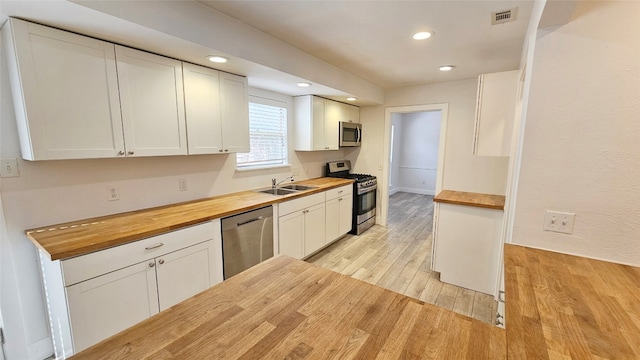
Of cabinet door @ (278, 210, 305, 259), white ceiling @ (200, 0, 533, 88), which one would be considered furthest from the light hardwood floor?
white ceiling @ (200, 0, 533, 88)

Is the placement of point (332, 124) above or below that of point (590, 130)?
above

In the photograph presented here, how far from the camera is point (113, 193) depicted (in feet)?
6.72

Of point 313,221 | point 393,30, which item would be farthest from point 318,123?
point 393,30

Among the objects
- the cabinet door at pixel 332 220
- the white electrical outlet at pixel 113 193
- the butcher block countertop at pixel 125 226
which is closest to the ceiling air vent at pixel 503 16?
the butcher block countertop at pixel 125 226

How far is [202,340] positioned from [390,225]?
14.2 ft

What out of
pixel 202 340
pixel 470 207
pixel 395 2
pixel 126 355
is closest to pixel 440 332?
pixel 202 340

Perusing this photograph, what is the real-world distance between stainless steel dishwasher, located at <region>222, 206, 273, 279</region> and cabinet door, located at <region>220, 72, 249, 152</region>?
0.71 meters

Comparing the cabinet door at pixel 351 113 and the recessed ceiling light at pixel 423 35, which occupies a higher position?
the recessed ceiling light at pixel 423 35

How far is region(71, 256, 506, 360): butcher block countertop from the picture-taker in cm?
77

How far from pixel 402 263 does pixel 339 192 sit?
125 cm

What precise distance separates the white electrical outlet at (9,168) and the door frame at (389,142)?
420cm

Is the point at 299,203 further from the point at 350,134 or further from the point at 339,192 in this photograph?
the point at 350,134

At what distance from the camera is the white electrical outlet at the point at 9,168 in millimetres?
1600

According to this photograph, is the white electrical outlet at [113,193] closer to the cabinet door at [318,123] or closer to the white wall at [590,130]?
the cabinet door at [318,123]
